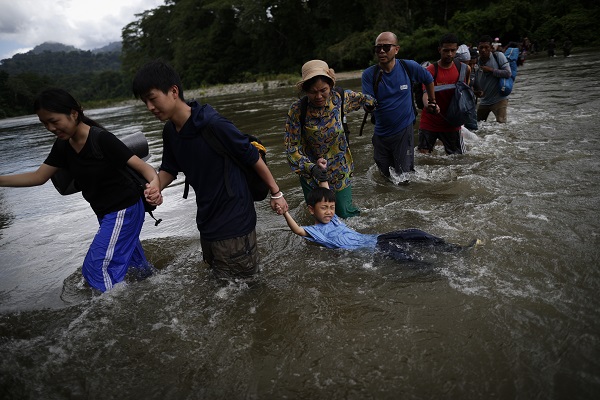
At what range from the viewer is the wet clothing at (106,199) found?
2764mm

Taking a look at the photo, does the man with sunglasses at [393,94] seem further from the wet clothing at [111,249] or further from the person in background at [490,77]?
the wet clothing at [111,249]

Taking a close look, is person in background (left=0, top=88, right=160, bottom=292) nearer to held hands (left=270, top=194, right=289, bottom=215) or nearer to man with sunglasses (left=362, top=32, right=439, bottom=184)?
held hands (left=270, top=194, right=289, bottom=215)

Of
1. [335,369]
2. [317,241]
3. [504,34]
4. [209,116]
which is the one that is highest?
[504,34]

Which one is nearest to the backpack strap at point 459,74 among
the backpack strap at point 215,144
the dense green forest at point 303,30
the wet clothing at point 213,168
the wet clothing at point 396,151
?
the wet clothing at point 396,151

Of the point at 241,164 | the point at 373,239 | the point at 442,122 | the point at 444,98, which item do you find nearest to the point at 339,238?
the point at 373,239

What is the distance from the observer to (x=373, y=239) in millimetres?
3311

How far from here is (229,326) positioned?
278cm

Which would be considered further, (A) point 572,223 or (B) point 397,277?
(A) point 572,223

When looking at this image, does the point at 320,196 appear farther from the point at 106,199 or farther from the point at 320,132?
the point at 106,199

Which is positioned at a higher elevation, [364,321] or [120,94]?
[120,94]

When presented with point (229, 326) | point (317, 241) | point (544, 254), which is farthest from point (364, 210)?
point (229, 326)

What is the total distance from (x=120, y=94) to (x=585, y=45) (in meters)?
86.9

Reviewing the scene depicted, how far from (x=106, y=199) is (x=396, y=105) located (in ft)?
10.8

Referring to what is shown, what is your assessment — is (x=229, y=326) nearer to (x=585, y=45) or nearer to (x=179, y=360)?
(x=179, y=360)
